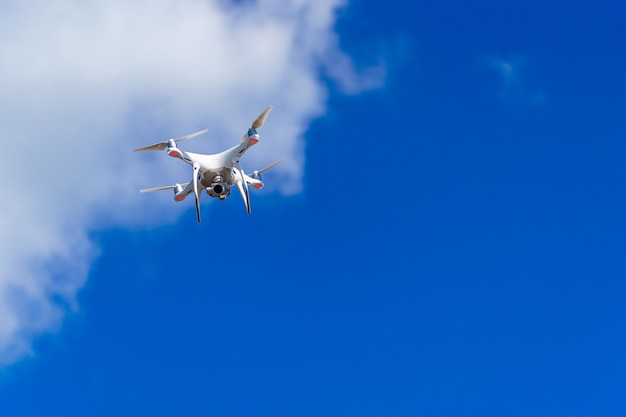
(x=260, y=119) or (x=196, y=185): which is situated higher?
(x=260, y=119)

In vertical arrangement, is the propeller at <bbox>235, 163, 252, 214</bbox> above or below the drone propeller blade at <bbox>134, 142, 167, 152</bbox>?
below

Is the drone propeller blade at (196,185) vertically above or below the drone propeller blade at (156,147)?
below

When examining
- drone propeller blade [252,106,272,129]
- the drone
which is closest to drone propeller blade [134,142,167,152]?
the drone

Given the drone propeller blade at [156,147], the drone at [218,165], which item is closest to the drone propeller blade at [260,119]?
the drone at [218,165]

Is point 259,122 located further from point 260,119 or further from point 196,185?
point 196,185

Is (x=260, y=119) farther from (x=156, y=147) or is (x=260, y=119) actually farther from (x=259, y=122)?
(x=156, y=147)

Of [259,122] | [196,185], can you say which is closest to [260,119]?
[259,122]

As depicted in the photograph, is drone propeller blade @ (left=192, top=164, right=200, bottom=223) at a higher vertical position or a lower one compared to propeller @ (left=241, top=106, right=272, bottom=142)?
lower

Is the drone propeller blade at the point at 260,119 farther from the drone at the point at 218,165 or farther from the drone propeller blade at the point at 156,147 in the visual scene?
Answer: the drone propeller blade at the point at 156,147

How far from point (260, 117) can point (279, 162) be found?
9492mm

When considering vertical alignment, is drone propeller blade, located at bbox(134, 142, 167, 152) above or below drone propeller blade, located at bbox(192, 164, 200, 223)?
above

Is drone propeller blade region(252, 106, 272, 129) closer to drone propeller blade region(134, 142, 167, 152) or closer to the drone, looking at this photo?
the drone

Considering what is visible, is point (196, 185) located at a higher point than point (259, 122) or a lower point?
lower

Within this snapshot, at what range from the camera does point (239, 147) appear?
8788cm
